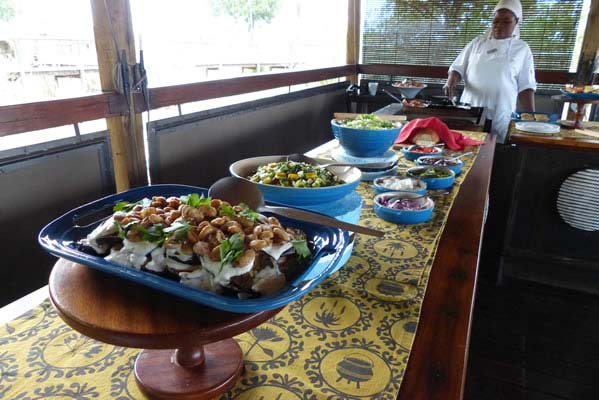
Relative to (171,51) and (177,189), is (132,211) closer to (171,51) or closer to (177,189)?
(177,189)

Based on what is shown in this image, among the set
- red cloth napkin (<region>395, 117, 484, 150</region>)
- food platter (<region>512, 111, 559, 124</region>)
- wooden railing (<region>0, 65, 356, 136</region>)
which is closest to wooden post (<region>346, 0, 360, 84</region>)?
food platter (<region>512, 111, 559, 124</region>)

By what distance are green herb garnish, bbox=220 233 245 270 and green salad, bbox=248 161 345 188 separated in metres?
0.49

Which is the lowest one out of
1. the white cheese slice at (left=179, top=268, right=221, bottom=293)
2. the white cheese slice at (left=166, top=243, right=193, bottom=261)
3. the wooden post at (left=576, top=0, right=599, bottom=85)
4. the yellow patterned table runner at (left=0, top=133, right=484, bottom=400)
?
the yellow patterned table runner at (left=0, top=133, right=484, bottom=400)

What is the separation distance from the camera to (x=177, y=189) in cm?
85

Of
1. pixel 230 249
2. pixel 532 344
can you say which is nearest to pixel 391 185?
pixel 230 249

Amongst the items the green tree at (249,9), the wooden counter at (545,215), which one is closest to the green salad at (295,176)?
the wooden counter at (545,215)

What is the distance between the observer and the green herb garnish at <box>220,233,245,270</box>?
0.51 m

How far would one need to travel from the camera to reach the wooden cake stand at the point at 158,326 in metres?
0.47

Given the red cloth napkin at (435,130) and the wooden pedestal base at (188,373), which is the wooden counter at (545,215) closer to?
the red cloth napkin at (435,130)

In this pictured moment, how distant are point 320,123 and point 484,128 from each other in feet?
5.49

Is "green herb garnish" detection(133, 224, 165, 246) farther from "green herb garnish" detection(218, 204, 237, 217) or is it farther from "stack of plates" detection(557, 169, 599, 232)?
"stack of plates" detection(557, 169, 599, 232)

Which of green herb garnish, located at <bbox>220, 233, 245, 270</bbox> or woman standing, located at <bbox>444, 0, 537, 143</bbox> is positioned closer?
green herb garnish, located at <bbox>220, 233, 245, 270</bbox>

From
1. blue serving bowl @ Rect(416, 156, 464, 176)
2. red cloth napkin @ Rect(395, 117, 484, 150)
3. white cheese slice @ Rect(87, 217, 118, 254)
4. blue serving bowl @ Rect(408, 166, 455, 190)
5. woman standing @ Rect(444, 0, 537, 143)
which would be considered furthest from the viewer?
woman standing @ Rect(444, 0, 537, 143)

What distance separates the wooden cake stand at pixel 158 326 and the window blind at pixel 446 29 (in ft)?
14.3
